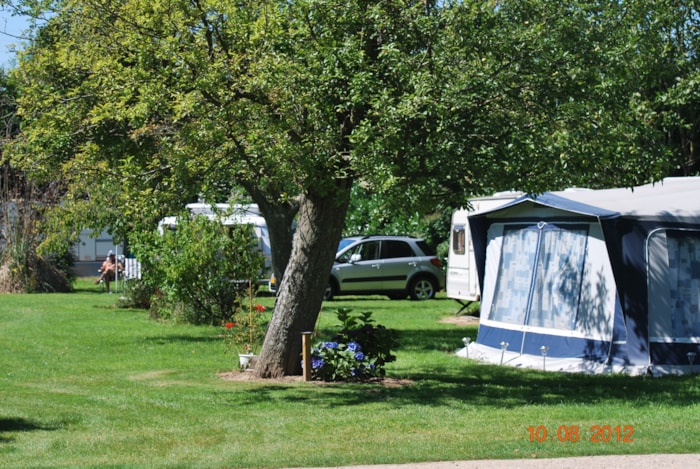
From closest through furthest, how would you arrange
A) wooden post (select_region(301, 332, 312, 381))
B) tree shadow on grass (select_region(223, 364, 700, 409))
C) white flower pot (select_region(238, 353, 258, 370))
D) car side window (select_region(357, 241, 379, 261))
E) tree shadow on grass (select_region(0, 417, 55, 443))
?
tree shadow on grass (select_region(0, 417, 55, 443)) → tree shadow on grass (select_region(223, 364, 700, 409)) → wooden post (select_region(301, 332, 312, 381)) → white flower pot (select_region(238, 353, 258, 370)) → car side window (select_region(357, 241, 379, 261))

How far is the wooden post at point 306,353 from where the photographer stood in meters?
11.5

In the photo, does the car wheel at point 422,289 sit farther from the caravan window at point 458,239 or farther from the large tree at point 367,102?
the large tree at point 367,102

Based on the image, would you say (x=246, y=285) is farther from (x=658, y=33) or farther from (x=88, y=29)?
(x=658, y=33)

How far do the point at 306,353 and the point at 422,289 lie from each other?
15.3 m

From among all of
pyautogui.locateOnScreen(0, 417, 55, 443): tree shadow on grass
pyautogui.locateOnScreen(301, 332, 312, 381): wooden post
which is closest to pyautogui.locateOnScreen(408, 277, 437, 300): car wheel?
pyautogui.locateOnScreen(301, 332, 312, 381): wooden post

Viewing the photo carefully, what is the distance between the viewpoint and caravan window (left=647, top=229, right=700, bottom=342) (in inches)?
486

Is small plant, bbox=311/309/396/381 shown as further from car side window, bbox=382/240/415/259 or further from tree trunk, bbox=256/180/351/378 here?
car side window, bbox=382/240/415/259

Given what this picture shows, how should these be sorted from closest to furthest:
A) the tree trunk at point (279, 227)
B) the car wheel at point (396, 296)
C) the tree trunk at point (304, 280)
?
the tree trunk at point (304, 280) < the tree trunk at point (279, 227) < the car wheel at point (396, 296)

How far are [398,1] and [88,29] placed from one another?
16.6 feet

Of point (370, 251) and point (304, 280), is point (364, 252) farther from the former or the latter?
point (304, 280)

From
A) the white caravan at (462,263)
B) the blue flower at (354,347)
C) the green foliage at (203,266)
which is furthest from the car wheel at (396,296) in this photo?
the blue flower at (354,347)

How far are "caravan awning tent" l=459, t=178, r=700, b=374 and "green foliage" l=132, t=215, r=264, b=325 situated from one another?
6.10 meters

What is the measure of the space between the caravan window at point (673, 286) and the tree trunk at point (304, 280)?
4.21 m

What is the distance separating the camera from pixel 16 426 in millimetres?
8945
